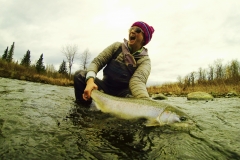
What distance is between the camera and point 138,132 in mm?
2354

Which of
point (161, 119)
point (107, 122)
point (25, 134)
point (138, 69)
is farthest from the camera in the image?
point (138, 69)

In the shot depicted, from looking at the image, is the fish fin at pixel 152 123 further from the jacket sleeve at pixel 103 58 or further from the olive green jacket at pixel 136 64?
the jacket sleeve at pixel 103 58

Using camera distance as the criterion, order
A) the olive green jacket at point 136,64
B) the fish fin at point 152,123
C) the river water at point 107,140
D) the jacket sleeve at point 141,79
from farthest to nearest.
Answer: the olive green jacket at point 136,64 → the jacket sleeve at point 141,79 → the fish fin at point 152,123 → the river water at point 107,140

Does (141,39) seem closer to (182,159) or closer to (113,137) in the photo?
(113,137)

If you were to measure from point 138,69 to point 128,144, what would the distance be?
79.4 inches

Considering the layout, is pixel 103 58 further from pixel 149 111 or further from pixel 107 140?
pixel 107 140

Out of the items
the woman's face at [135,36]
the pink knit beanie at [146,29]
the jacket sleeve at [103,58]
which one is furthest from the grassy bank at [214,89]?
the jacket sleeve at [103,58]

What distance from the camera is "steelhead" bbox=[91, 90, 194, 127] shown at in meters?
2.52

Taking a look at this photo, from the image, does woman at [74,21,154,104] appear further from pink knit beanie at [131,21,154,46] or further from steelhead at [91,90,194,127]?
steelhead at [91,90,194,127]

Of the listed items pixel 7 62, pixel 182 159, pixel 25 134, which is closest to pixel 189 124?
→ pixel 182 159

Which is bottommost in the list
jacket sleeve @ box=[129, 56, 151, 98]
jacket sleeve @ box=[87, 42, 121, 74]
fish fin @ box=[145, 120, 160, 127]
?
fish fin @ box=[145, 120, 160, 127]

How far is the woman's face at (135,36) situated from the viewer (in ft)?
12.5

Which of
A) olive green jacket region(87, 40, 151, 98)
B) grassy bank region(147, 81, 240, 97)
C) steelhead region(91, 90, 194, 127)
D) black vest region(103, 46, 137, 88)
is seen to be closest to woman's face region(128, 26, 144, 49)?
olive green jacket region(87, 40, 151, 98)

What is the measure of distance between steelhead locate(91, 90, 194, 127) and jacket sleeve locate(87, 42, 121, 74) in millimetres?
1272
